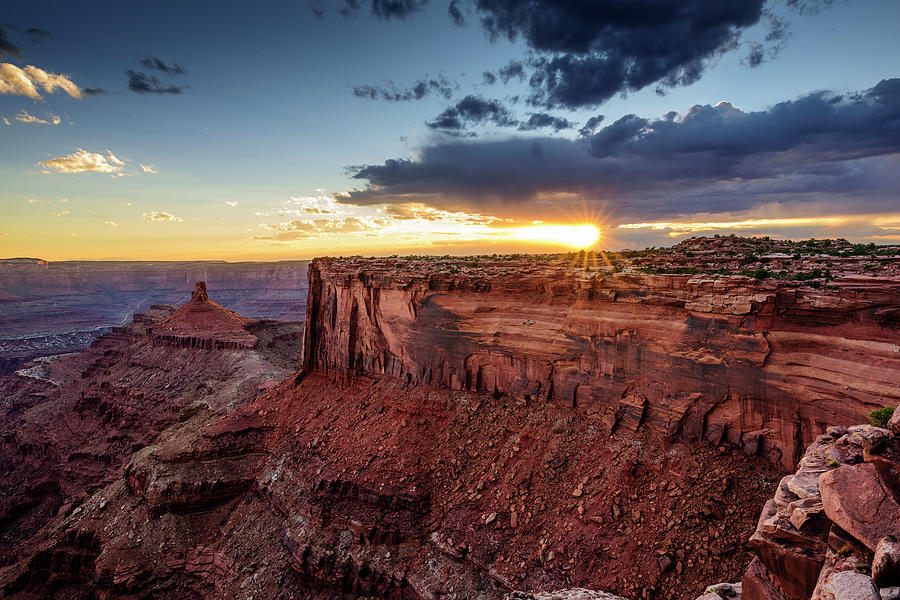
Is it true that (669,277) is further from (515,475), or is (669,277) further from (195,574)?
(195,574)

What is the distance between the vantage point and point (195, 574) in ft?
81.6

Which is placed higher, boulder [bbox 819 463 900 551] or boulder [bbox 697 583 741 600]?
boulder [bbox 819 463 900 551]

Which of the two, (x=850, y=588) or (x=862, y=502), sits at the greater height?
(x=862, y=502)

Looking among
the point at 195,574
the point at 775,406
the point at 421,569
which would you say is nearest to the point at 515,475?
the point at 421,569

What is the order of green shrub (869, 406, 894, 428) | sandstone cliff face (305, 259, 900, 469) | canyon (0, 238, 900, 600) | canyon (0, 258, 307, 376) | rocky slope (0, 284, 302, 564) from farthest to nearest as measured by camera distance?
canyon (0, 258, 307, 376) → rocky slope (0, 284, 302, 564) → sandstone cliff face (305, 259, 900, 469) → canyon (0, 238, 900, 600) → green shrub (869, 406, 894, 428)

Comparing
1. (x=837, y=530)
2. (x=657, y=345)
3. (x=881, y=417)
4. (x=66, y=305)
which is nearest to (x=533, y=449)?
(x=657, y=345)

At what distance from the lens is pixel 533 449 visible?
21422mm

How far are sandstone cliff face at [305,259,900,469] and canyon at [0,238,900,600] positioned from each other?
9 centimetres

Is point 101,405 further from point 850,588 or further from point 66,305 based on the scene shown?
point 66,305

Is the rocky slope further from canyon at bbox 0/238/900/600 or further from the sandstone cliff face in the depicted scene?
the sandstone cliff face

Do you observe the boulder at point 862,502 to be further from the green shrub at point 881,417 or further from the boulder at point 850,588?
the green shrub at point 881,417

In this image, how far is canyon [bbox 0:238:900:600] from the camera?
1407cm

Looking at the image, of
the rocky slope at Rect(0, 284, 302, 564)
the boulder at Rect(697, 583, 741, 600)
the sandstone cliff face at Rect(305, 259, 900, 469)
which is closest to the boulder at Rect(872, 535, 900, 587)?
the boulder at Rect(697, 583, 741, 600)

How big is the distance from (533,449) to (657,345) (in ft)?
27.7
